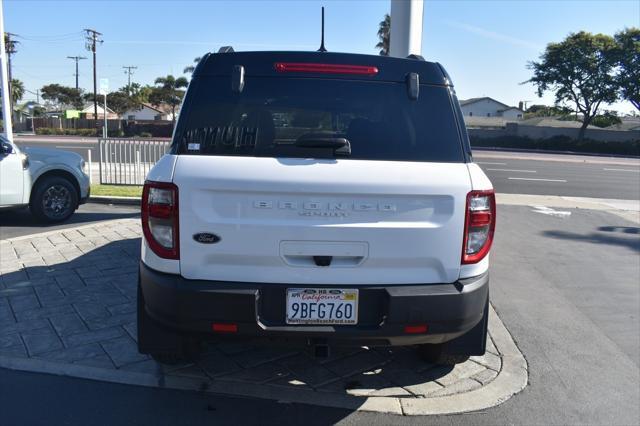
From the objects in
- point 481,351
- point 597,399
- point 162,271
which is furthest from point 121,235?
point 597,399

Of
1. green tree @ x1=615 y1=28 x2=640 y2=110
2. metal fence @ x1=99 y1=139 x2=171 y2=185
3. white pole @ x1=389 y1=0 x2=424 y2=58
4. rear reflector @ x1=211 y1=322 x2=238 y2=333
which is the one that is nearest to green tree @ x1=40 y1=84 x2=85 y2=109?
green tree @ x1=615 y1=28 x2=640 y2=110

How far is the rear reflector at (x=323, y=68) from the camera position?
3178 mm

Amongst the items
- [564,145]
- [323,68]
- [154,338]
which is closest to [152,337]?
[154,338]

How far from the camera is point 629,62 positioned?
143ft

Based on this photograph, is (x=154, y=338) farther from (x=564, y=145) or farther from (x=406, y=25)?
(x=564, y=145)

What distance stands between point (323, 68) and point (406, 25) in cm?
494

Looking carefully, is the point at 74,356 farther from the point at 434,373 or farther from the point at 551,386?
the point at 551,386

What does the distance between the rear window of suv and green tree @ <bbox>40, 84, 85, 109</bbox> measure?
97.3 metres

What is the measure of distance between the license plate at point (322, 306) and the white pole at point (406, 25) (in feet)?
17.9

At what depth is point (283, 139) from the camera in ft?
10.5

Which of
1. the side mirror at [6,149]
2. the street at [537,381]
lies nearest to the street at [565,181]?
the side mirror at [6,149]

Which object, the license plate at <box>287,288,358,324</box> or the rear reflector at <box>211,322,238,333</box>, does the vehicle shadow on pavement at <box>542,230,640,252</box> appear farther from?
the rear reflector at <box>211,322,238,333</box>

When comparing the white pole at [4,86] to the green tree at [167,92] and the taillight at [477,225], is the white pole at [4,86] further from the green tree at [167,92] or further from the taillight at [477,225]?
the green tree at [167,92]

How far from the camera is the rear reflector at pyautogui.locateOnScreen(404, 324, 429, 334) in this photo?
2916 millimetres
